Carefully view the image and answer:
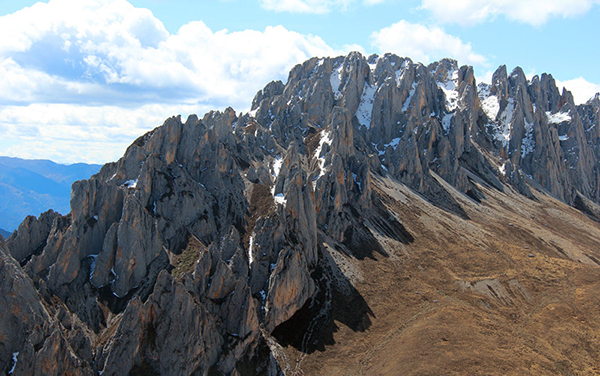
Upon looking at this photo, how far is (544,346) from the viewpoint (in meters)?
69.5

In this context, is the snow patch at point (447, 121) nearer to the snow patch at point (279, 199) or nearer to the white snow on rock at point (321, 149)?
the white snow on rock at point (321, 149)

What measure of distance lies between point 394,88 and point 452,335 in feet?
433

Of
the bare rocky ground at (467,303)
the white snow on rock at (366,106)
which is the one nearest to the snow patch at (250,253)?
the bare rocky ground at (467,303)

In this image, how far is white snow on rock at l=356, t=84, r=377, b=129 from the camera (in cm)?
17650

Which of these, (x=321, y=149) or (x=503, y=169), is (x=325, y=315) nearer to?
(x=321, y=149)

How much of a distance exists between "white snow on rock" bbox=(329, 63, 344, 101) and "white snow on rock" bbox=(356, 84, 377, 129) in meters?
11.0

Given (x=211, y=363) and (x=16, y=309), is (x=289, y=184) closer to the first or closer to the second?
(x=211, y=363)

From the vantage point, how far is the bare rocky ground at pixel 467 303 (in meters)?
62.9

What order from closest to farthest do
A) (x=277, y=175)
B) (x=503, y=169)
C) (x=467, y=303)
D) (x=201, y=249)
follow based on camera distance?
1. (x=201, y=249)
2. (x=467, y=303)
3. (x=277, y=175)
4. (x=503, y=169)

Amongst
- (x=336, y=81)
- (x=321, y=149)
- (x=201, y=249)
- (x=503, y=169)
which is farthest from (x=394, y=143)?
(x=201, y=249)

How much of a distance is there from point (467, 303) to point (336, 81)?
13193 cm

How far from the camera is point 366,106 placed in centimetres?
18188

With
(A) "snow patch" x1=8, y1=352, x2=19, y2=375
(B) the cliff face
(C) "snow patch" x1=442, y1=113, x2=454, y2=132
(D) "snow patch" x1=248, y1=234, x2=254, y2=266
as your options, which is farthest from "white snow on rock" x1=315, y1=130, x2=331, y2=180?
(A) "snow patch" x1=8, y1=352, x2=19, y2=375

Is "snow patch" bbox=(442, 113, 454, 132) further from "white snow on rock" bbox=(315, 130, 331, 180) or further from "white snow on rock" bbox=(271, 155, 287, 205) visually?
"white snow on rock" bbox=(271, 155, 287, 205)
